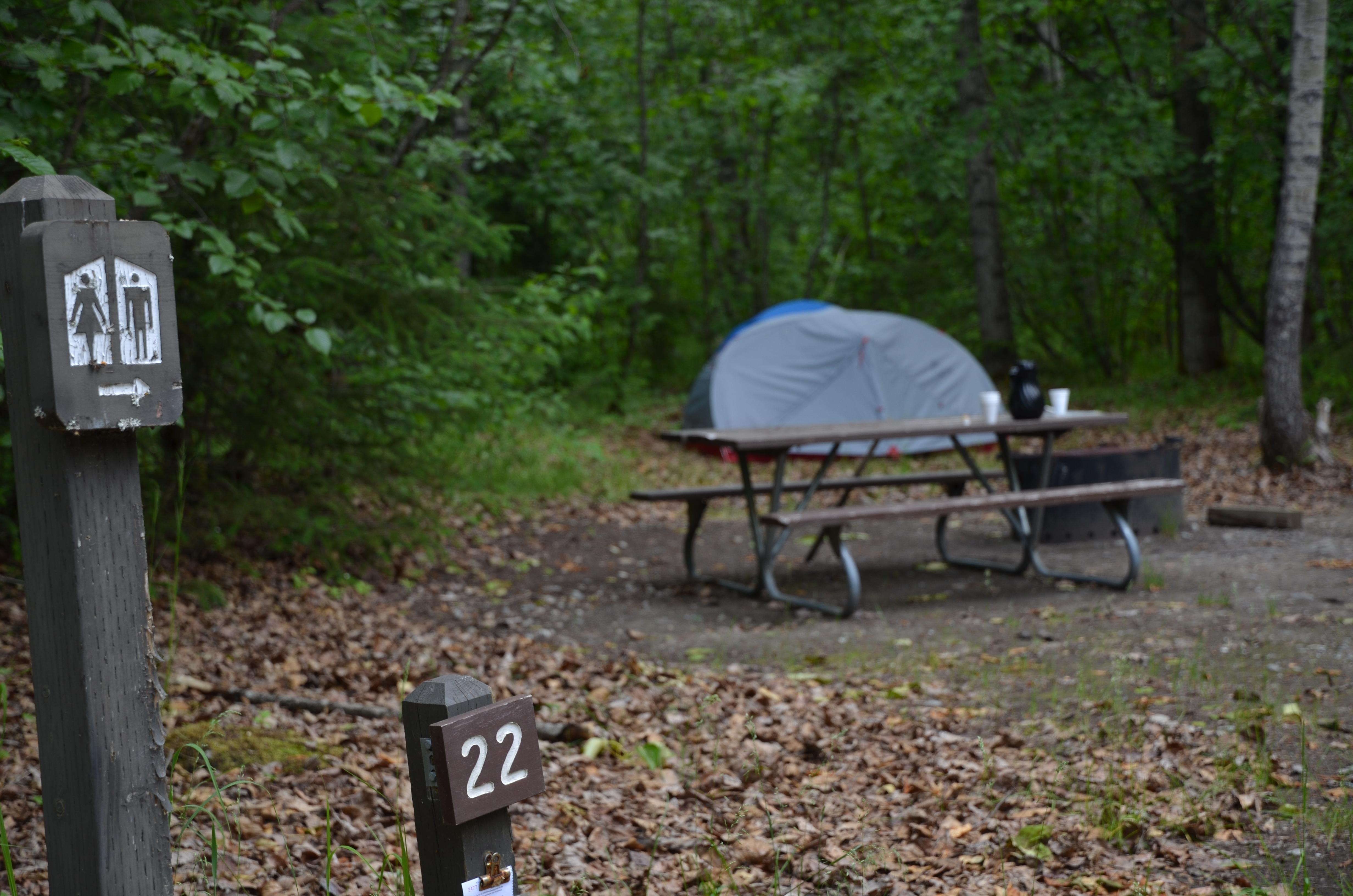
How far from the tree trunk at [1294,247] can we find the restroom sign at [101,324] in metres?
9.14

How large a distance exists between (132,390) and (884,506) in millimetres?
5227

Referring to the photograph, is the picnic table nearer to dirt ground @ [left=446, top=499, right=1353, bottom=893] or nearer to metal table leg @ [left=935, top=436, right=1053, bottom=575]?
metal table leg @ [left=935, top=436, right=1053, bottom=575]

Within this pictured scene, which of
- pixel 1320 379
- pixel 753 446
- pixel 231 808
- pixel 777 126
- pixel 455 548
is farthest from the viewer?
pixel 777 126

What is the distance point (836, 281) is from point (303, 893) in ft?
55.0

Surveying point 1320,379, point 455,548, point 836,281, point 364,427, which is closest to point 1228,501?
point 1320,379

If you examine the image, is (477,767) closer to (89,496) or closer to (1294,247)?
(89,496)

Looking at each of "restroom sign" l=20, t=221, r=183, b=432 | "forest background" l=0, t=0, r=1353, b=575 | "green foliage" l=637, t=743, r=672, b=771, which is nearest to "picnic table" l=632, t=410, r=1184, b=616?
"forest background" l=0, t=0, r=1353, b=575

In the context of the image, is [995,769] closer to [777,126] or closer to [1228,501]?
[1228,501]

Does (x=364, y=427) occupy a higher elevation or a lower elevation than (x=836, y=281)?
lower

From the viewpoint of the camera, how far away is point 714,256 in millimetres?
18156

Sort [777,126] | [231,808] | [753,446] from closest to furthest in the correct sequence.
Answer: [231,808], [753,446], [777,126]

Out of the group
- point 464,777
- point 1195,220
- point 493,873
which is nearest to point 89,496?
point 464,777

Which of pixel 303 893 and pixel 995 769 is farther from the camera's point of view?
pixel 995 769

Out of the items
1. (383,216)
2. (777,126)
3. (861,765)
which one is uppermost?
(777,126)
